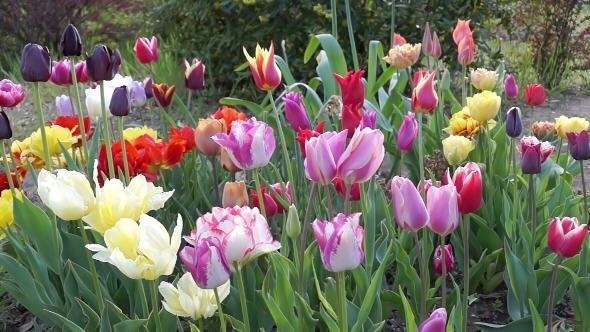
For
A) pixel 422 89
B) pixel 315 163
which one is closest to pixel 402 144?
pixel 422 89

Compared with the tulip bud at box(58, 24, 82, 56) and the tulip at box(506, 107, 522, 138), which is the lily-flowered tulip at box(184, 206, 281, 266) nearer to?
the tulip bud at box(58, 24, 82, 56)

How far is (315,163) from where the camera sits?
1.24 m

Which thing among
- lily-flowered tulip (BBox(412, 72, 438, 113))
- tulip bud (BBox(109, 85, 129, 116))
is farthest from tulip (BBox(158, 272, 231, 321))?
lily-flowered tulip (BBox(412, 72, 438, 113))

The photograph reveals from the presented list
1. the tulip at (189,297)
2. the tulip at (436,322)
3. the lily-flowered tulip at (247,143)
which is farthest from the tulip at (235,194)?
the tulip at (436,322)

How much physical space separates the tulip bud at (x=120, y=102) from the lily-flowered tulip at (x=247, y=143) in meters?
0.38

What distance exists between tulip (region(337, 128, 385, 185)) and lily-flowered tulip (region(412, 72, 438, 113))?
455 millimetres

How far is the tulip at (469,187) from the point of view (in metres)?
1.38

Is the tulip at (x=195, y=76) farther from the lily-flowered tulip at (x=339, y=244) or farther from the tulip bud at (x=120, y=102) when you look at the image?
the lily-flowered tulip at (x=339, y=244)

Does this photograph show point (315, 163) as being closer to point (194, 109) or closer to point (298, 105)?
point (298, 105)

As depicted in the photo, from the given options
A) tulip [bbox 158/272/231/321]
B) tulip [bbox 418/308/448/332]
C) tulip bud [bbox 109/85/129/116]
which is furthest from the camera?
tulip bud [bbox 109/85/129/116]

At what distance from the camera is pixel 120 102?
5.59 feet

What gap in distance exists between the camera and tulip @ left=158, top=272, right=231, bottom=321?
1.34m

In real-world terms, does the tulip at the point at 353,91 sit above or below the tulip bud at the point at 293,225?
above

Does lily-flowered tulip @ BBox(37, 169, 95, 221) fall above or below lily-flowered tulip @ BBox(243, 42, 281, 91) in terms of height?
below
